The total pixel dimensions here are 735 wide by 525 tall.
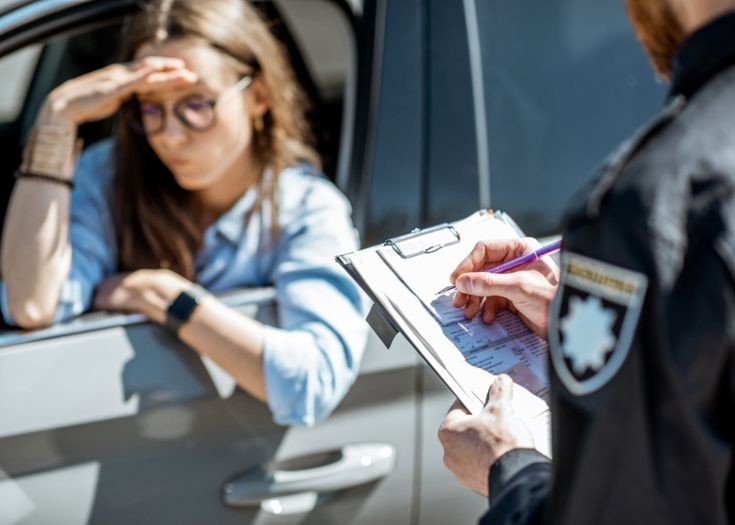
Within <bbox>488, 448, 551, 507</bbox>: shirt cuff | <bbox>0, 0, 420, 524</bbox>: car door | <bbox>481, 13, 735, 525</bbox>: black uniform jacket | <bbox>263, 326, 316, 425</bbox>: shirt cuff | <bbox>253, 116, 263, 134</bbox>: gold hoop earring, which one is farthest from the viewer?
<bbox>253, 116, 263, 134</bbox>: gold hoop earring

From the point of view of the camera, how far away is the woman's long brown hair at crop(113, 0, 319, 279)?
1985 mm

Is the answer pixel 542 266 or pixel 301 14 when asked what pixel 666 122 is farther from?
pixel 301 14

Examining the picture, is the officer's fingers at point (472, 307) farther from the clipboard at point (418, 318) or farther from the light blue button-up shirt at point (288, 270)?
the light blue button-up shirt at point (288, 270)

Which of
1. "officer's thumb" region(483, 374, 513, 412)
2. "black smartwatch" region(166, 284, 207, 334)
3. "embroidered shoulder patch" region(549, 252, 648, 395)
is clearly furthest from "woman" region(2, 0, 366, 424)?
"embroidered shoulder patch" region(549, 252, 648, 395)

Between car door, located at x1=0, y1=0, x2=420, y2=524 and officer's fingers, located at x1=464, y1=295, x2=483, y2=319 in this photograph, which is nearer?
officer's fingers, located at x1=464, y1=295, x2=483, y2=319

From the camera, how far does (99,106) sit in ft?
6.28

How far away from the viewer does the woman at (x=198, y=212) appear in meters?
1.74

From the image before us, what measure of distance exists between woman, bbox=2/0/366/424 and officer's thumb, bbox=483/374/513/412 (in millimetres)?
661

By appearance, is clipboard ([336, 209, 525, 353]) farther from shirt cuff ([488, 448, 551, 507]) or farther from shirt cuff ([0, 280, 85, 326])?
shirt cuff ([0, 280, 85, 326])

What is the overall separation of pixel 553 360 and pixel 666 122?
216mm

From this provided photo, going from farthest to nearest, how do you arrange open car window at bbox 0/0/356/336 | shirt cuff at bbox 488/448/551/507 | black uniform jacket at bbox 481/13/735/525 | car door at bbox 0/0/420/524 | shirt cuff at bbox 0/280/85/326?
open car window at bbox 0/0/356/336 → shirt cuff at bbox 0/280/85/326 → car door at bbox 0/0/420/524 → shirt cuff at bbox 488/448/551/507 → black uniform jacket at bbox 481/13/735/525

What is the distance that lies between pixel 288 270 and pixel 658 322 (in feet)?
3.87

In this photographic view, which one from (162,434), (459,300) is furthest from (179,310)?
(459,300)

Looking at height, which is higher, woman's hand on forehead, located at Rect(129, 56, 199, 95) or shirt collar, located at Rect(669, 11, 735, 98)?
shirt collar, located at Rect(669, 11, 735, 98)
